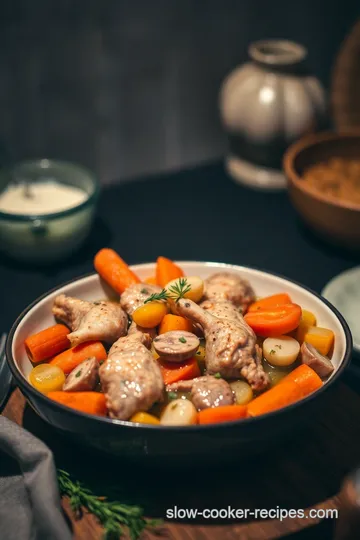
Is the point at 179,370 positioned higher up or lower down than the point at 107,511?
higher up

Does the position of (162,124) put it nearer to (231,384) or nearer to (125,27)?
(125,27)

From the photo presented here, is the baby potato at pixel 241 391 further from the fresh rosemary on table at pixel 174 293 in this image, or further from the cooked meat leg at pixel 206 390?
the fresh rosemary on table at pixel 174 293

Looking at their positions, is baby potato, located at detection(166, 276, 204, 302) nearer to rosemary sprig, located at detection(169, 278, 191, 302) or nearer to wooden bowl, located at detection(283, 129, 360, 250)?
rosemary sprig, located at detection(169, 278, 191, 302)

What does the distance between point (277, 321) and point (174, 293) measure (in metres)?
0.22

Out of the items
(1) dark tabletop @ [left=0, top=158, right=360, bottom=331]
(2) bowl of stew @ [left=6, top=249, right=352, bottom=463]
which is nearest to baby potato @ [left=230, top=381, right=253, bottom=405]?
(2) bowl of stew @ [left=6, top=249, right=352, bottom=463]

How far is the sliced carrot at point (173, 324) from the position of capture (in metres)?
1.38

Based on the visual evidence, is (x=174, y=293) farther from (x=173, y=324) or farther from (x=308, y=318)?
(x=308, y=318)

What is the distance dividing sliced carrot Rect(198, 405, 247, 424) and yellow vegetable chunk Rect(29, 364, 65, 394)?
29 centimetres

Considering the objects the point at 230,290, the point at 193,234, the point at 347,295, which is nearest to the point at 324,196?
the point at 347,295

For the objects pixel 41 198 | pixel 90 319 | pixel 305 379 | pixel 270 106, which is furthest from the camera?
pixel 270 106

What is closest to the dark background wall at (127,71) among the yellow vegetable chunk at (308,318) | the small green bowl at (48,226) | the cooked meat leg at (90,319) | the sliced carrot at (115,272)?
the small green bowl at (48,226)

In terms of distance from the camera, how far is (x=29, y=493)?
3.93ft

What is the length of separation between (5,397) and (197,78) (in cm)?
166

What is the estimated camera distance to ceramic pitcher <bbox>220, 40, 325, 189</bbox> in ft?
7.69
